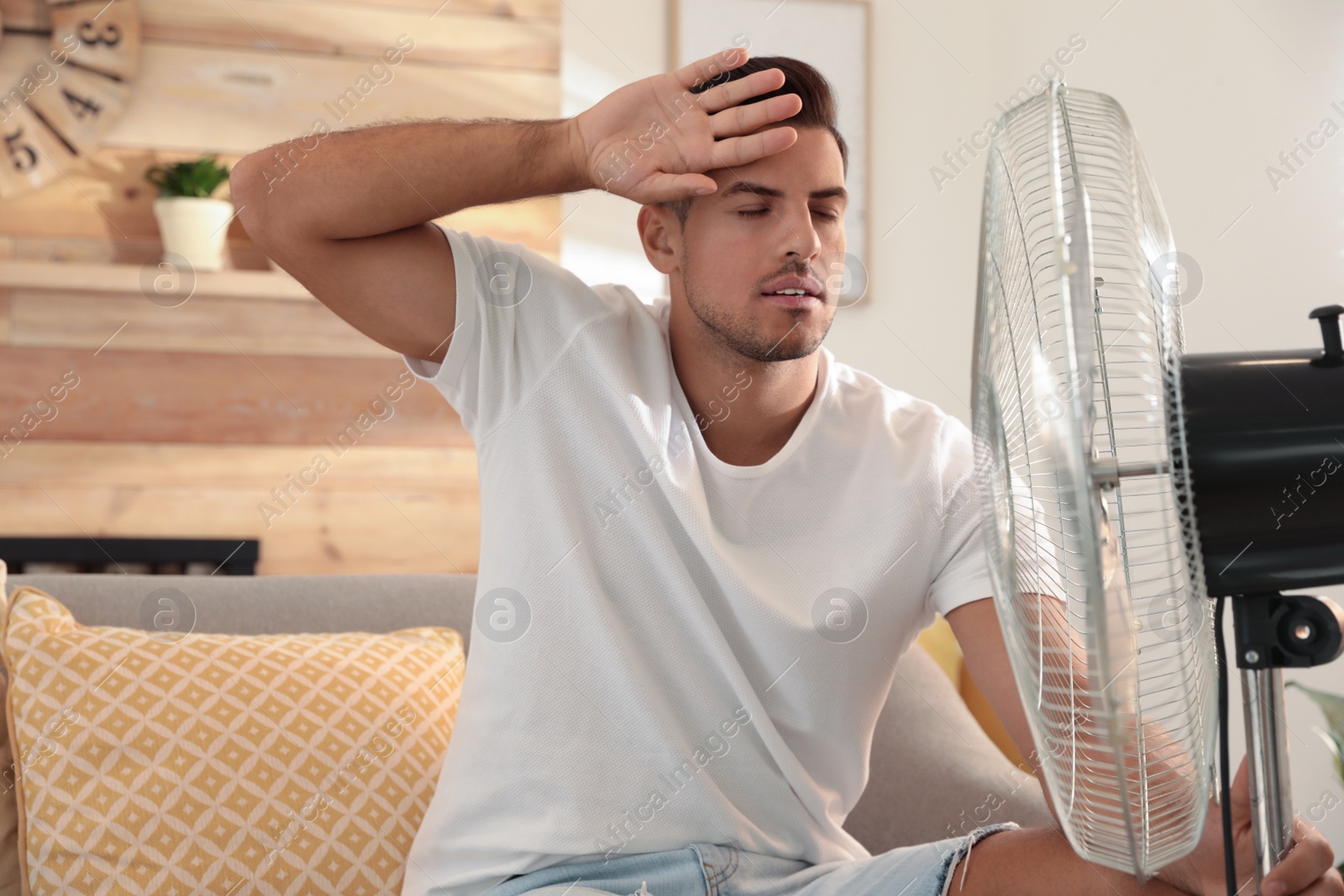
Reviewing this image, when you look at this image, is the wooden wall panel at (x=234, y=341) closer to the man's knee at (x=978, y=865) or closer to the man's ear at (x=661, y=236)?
the man's ear at (x=661, y=236)

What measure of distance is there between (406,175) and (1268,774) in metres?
0.87

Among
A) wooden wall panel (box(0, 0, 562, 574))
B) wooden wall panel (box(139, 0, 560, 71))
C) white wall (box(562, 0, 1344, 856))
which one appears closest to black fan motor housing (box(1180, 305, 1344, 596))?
white wall (box(562, 0, 1344, 856))

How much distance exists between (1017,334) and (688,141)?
0.54m

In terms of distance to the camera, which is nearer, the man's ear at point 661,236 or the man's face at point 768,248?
the man's face at point 768,248

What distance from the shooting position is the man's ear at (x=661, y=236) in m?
1.30

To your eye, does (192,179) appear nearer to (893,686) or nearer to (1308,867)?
(893,686)

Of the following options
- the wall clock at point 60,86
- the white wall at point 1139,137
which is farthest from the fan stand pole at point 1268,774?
the wall clock at point 60,86

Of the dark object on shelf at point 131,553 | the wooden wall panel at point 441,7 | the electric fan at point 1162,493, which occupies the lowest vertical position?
the dark object on shelf at point 131,553

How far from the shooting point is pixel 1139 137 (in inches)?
92.5

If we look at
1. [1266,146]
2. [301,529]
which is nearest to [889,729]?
[1266,146]

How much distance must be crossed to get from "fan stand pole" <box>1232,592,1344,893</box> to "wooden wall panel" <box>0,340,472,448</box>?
2323mm

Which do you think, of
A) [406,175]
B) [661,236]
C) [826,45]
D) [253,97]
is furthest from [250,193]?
[826,45]

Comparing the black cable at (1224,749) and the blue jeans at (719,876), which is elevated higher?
the black cable at (1224,749)

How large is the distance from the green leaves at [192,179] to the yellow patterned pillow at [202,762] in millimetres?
1577
